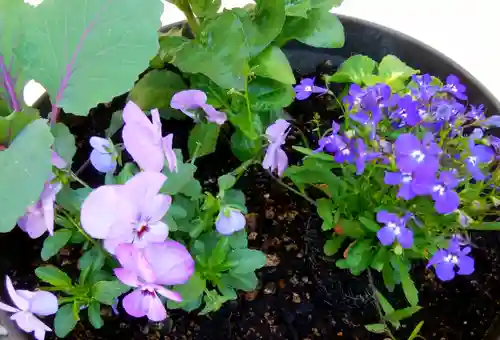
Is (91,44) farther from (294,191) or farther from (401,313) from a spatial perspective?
(401,313)

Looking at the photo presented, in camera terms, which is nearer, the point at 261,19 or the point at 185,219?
the point at 185,219

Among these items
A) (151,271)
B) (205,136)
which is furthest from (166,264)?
(205,136)

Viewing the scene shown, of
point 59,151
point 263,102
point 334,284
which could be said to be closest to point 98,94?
point 59,151

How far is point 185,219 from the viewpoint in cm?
64

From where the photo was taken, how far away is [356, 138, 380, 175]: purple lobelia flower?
0.60m

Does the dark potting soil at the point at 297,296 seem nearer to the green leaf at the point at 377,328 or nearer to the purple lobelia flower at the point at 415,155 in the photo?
the green leaf at the point at 377,328

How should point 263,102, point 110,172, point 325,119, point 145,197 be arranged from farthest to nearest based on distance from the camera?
1. point 325,119
2. point 263,102
3. point 110,172
4. point 145,197

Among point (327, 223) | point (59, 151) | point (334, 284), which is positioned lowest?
point (334, 284)

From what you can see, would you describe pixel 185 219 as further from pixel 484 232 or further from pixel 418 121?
pixel 484 232

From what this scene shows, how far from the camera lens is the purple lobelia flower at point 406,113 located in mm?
618

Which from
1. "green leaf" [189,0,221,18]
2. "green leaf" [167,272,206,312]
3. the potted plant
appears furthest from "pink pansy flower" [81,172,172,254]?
"green leaf" [189,0,221,18]

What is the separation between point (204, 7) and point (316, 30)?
0.44ft

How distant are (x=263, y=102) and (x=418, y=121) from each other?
0.20 meters

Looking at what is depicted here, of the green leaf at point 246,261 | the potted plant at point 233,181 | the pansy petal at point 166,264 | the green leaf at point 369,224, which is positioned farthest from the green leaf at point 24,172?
the green leaf at point 369,224
